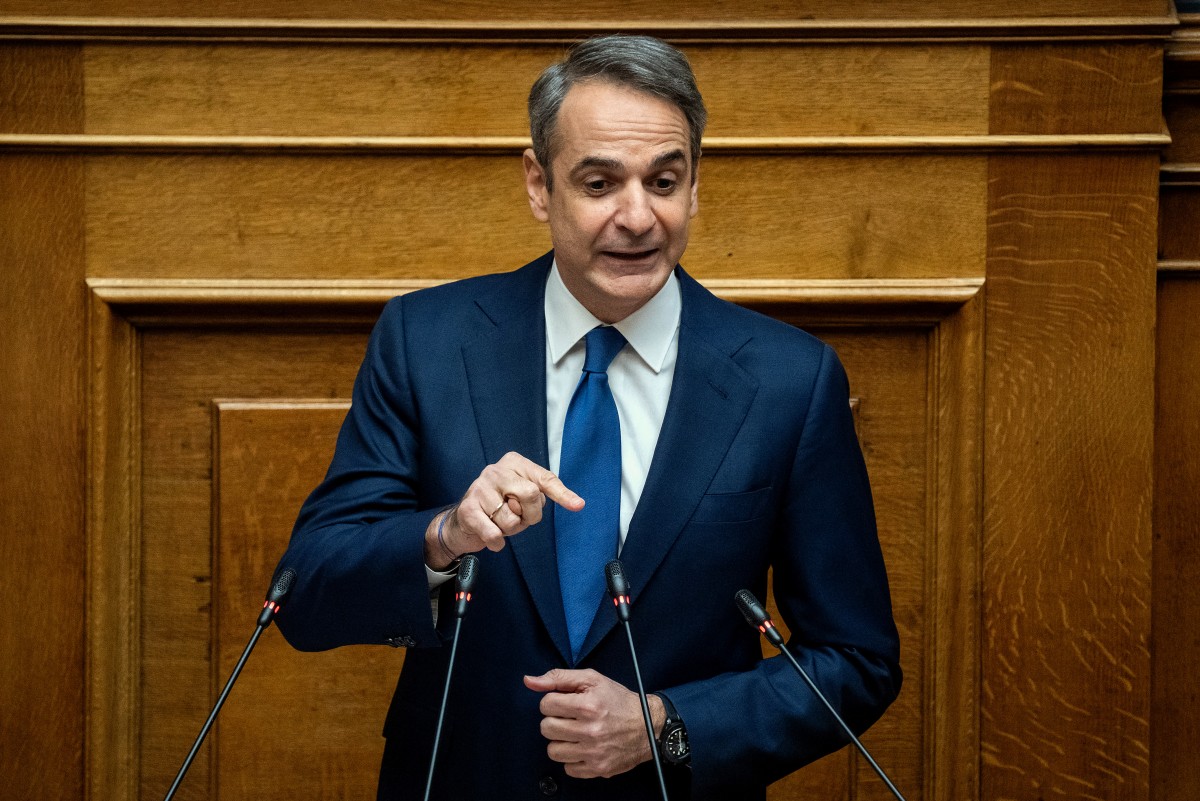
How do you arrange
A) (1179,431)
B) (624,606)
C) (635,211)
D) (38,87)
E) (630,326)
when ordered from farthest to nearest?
(1179,431) → (38,87) → (630,326) → (635,211) → (624,606)

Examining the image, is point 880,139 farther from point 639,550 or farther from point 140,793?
point 140,793

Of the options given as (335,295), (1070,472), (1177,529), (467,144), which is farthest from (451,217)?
(1177,529)

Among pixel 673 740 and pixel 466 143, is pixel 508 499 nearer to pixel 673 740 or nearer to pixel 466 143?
pixel 673 740

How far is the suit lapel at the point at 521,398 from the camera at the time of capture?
4.99 feet

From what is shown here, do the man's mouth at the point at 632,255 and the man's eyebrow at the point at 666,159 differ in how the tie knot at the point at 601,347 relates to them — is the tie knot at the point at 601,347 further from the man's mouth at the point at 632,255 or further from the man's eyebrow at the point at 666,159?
the man's eyebrow at the point at 666,159

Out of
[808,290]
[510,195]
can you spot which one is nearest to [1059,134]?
[808,290]

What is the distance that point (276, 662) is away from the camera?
2316mm

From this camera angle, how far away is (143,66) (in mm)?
2242

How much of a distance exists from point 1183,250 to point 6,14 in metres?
2.02

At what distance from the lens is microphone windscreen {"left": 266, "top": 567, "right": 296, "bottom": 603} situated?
1327 millimetres

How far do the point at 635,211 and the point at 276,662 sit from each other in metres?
1.19

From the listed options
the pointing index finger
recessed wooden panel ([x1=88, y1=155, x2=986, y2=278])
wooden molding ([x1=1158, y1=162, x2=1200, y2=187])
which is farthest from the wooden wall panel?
the pointing index finger

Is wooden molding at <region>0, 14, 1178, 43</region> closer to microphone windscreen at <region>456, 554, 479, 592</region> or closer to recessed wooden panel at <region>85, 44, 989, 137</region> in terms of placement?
recessed wooden panel at <region>85, 44, 989, 137</region>

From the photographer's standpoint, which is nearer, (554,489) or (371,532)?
(554,489)
